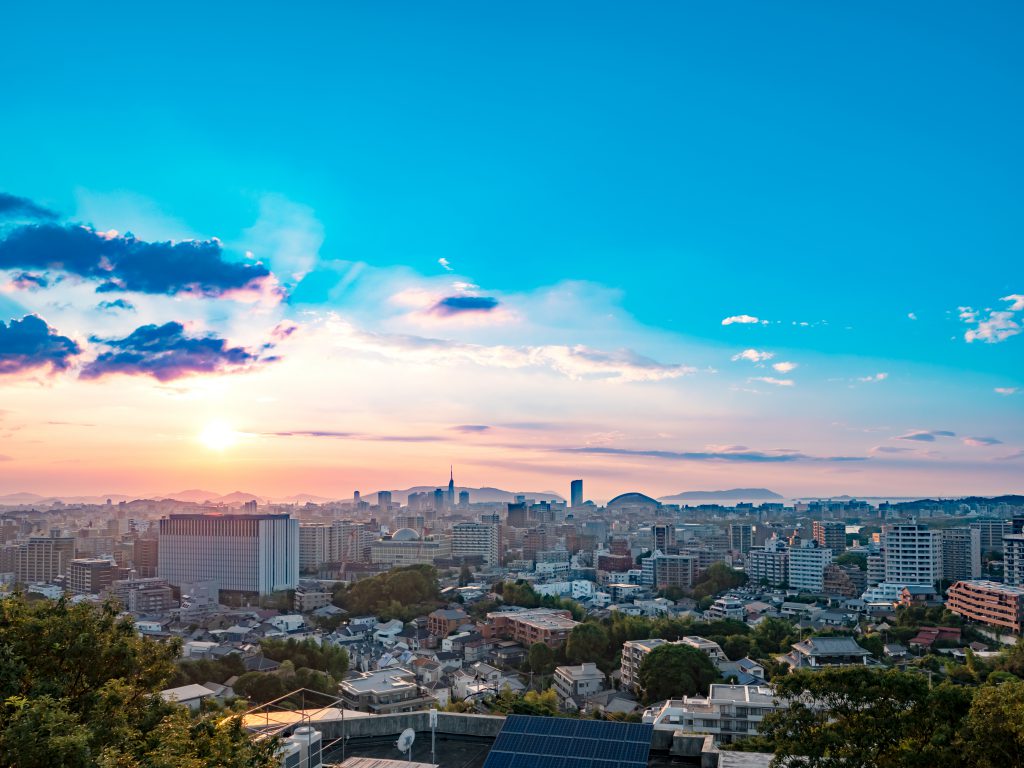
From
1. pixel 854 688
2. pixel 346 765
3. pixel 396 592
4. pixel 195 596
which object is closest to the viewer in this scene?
pixel 854 688

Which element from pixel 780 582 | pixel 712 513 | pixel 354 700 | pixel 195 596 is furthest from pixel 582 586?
pixel 712 513

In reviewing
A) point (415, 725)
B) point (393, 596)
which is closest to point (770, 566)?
point (393, 596)

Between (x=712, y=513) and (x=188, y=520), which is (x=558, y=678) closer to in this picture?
(x=188, y=520)

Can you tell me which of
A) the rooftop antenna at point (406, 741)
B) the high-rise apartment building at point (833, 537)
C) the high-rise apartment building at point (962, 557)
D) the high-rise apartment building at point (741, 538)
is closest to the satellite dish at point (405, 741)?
the rooftop antenna at point (406, 741)

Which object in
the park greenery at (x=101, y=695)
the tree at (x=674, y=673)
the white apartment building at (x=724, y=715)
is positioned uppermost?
the park greenery at (x=101, y=695)

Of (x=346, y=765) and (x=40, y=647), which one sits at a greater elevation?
(x=40, y=647)

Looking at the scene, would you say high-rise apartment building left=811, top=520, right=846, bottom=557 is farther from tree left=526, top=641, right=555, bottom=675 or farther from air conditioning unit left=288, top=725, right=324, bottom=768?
air conditioning unit left=288, top=725, right=324, bottom=768

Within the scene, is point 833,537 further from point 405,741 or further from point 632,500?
point 632,500

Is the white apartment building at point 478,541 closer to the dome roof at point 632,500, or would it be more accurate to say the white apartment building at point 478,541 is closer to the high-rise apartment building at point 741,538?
the high-rise apartment building at point 741,538

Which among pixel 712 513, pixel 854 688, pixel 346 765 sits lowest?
pixel 712 513
